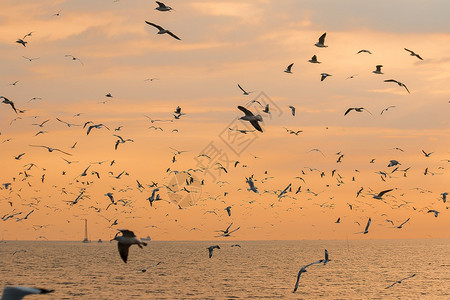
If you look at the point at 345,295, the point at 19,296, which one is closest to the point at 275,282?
the point at 345,295

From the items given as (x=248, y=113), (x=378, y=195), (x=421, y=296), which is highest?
(x=248, y=113)

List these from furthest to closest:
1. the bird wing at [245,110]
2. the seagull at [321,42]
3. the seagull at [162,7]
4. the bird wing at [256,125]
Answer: the seagull at [321,42]
the seagull at [162,7]
the bird wing at [256,125]
the bird wing at [245,110]

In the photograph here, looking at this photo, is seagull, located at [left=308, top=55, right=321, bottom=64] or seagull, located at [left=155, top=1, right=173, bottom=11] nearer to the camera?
seagull, located at [left=155, top=1, right=173, bottom=11]

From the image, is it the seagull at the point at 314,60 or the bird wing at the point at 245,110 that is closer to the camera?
the bird wing at the point at 245,110

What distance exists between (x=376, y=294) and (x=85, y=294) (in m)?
42.2

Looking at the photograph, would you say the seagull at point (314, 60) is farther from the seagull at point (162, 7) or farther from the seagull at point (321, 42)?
the seagull at point (162, 7)

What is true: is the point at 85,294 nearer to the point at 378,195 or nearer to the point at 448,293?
the point at 448,293

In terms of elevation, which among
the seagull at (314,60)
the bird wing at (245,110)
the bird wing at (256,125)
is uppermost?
the seagull at (314,60)

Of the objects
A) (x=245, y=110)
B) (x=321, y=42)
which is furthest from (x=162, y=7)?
(x=321, y=42)

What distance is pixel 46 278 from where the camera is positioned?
129625mm

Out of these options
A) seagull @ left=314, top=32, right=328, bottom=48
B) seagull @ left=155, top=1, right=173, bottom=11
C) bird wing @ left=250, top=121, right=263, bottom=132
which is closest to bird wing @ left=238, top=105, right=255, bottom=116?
bird wing @ left=250, top=121, right=263, bottom=132

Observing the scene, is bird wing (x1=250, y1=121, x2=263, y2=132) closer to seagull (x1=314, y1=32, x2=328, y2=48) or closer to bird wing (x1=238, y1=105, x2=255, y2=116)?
bird wing (x1=238, y1=105, x2=255, y2=116)

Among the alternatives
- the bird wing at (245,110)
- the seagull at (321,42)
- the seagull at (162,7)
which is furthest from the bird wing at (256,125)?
the seagull at (321,42)

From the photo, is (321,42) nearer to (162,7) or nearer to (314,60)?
(314,60)
